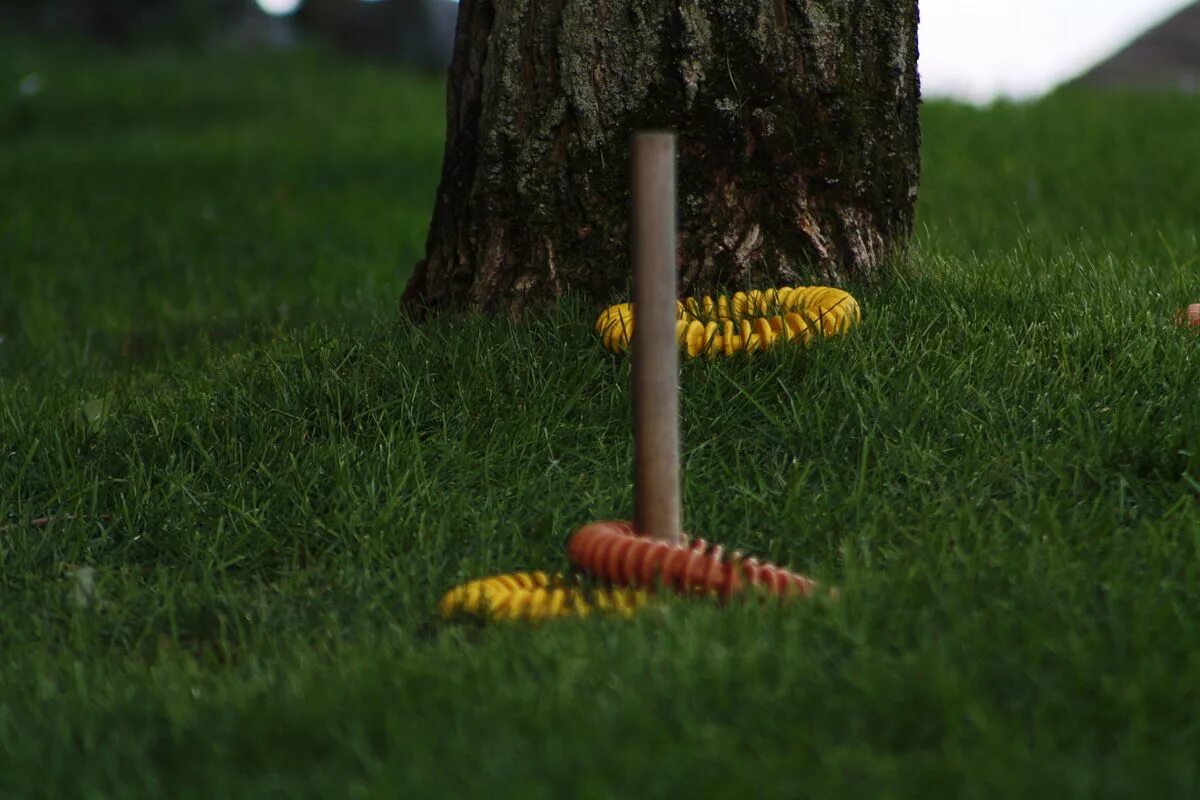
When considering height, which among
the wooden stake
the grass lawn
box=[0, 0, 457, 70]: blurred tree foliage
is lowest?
the grass lawn

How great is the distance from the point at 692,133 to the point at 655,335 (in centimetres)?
123

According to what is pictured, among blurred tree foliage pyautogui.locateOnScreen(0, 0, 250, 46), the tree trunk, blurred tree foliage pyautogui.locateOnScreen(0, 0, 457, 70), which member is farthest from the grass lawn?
blurred tree foliage pyautogui.locateOnScreen(0, 0, 250, 46)

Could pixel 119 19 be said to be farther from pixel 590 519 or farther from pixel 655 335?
pixel 655 335

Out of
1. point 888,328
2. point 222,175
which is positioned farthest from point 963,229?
point 222,175

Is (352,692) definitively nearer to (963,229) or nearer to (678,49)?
(678,49)

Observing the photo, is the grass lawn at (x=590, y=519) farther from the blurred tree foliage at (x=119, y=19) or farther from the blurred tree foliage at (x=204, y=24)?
the blurred tree foliage at (x=119, y=19)

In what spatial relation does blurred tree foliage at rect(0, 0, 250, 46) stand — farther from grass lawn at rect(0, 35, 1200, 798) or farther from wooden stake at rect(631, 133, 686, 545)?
wooden stake at rect(631, 133, 686, 545)

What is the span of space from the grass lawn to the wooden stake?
0.74 feet

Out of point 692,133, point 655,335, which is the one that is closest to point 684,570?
point 655,335

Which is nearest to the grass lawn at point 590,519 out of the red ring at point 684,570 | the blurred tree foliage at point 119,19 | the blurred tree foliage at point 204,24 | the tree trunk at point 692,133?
the red ring at point 684,570

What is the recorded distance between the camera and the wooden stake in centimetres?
226

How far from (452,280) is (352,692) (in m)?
1.76

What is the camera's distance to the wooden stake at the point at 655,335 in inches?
88.8

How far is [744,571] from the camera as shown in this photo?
2.34 m
